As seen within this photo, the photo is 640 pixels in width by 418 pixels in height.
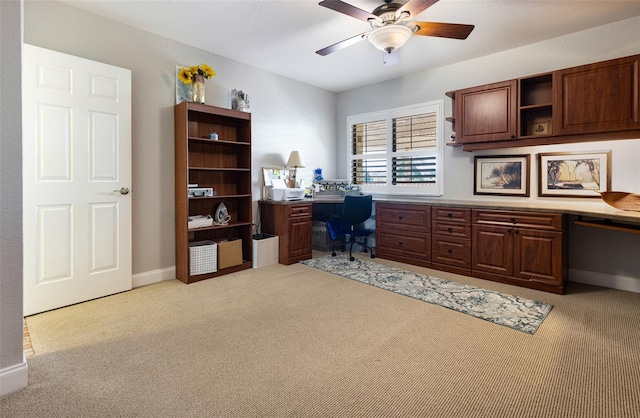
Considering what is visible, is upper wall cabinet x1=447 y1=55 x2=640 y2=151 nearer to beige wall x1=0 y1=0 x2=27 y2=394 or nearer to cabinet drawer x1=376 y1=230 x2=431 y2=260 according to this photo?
cabinet drawer x1=376 y1=230 x2=431 y2=260

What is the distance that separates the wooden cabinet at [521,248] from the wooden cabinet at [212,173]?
9.19 ft

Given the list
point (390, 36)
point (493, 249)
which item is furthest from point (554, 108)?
point (390, 36)

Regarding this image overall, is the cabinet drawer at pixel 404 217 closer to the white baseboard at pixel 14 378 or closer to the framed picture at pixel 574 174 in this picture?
the framed picture at pixel 574 174

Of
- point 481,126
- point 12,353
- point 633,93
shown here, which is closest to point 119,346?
point 12,353

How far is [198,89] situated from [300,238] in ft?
7.33

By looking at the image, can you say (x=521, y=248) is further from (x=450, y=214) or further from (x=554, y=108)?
(x=554, y=108)

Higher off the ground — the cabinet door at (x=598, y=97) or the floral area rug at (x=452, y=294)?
the cabinet door at (x=598, y=97)

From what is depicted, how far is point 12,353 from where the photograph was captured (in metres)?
1.67

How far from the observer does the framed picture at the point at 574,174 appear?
129 inches

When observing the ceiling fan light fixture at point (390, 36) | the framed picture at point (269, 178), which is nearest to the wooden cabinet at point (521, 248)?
the ceiling fan light fixture at point (390, 36)

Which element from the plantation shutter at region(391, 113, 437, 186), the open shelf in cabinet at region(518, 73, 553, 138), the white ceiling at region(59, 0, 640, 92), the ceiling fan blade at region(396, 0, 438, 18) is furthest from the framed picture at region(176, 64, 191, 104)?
the open shelf in cabinet at region(518, 73, 553, 138)

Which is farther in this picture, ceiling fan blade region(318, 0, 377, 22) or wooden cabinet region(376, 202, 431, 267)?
wooden cabinet region(376, 202, 431, 267)

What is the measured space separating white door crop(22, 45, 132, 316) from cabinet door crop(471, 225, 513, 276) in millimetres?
3767

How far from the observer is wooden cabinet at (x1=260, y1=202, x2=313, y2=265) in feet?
13.9
